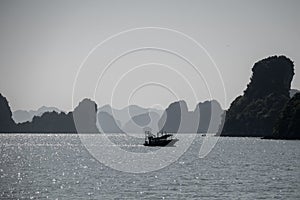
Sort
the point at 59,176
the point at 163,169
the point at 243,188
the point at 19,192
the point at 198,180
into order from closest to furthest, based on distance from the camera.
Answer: the point at 19,192 < the point at 243,188 < the point at 198,180 < the point at 59,176 < the point at 163,169

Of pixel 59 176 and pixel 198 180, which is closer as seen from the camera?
pixel 198 180

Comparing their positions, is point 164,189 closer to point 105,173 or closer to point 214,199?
point 214,199

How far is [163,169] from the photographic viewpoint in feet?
352

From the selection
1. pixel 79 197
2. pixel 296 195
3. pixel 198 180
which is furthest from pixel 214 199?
pixel 198 180

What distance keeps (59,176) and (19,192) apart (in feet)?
74.8

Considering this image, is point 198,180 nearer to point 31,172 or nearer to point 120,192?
point 120,192

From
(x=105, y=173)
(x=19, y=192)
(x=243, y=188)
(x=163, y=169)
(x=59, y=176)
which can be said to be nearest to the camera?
(x=19, y=192)

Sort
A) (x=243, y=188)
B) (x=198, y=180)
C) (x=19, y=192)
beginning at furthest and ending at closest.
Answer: (x=198, y=180) → (x=243, y=188) → (x=19, y=192)

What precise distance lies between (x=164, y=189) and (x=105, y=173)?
26.4m

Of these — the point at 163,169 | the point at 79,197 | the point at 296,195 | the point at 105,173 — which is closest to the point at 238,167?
the point at 163,169

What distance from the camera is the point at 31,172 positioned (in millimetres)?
100625

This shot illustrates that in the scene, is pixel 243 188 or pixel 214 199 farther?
pixel 243 188

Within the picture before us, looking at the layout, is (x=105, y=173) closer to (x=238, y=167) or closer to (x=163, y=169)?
(x=163, y=169)

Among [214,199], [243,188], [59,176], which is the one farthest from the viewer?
[59,176]
